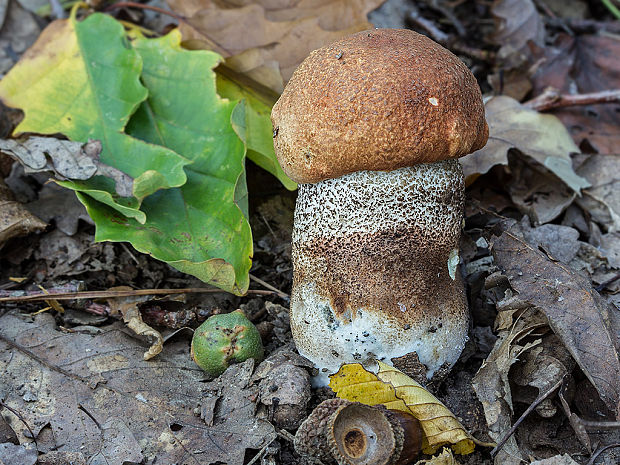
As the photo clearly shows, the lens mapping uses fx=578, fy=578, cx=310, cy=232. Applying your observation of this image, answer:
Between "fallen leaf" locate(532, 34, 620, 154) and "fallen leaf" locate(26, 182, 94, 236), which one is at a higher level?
"fallen leaf" locate(532, 34, 620, 154)

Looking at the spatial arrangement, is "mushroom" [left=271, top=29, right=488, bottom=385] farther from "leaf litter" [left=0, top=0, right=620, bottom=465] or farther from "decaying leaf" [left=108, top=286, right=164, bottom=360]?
"decaying leaf" [left=108, top=286, right=164, bottom=360]

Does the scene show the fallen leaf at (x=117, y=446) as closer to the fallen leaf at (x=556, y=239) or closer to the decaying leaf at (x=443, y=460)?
the decaying leaf at (x=443, y=460)

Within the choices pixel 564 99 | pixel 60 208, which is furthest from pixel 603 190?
pixel 60 208

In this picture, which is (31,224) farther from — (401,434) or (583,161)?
(583,161)

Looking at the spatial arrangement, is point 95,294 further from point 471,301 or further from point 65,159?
point 471,301

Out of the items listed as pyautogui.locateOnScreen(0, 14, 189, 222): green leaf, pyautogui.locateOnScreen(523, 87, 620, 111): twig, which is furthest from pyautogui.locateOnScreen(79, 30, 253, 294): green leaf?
pyautogui.locateOnScreen(523, 87, 620, 111): twig
